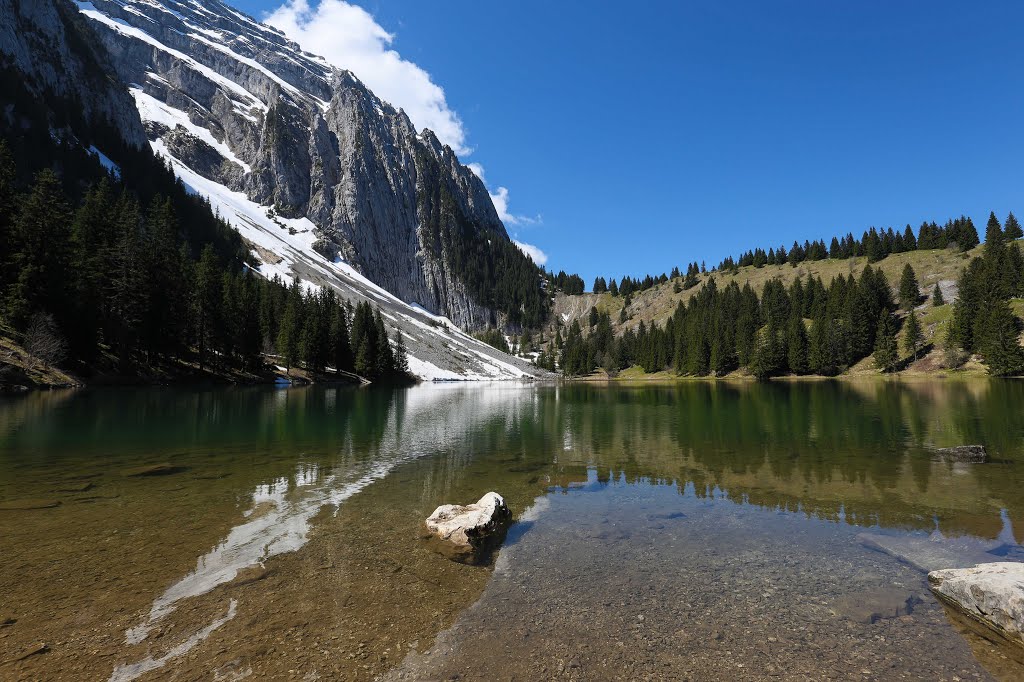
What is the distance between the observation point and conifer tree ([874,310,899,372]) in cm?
11438

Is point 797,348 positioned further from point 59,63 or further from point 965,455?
point 59,63

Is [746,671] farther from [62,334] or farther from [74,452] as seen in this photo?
[62,334]

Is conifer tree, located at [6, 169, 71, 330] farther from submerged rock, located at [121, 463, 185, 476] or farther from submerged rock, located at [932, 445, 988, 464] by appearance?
submerged rock, located at [932, 445, 988, 464]

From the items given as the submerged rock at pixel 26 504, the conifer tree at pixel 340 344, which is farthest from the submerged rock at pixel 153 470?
the conifer tree at pixel 340 344

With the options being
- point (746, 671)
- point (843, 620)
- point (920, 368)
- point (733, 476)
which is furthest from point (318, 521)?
point (920, 368)

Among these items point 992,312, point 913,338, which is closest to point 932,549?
point 992,312

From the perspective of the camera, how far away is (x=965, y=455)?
71.3ft

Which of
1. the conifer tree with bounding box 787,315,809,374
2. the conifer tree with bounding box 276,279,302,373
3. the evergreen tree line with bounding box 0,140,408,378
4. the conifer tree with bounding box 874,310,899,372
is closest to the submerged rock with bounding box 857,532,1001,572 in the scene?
the evergreen tree line with bounding box 0,140,408,378

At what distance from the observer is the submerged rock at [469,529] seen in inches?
465

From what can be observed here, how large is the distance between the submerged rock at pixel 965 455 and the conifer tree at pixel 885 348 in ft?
379

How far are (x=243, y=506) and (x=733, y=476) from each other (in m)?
19.0

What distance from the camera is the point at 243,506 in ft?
49.9

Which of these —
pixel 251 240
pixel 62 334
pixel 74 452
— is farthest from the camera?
pixel 251 240

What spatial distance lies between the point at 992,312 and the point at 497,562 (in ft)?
418
